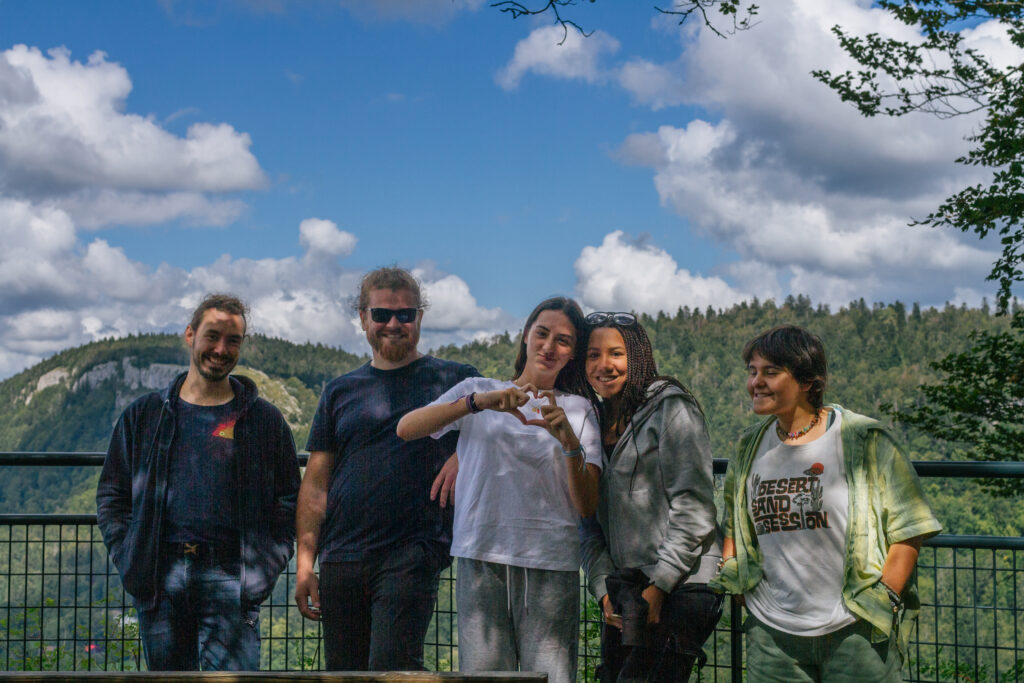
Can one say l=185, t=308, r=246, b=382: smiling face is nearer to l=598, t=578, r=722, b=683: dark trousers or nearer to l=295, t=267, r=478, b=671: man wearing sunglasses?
l=295, t=267, r=478, b=671: man wearing sunglasses

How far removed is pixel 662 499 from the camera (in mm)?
2578

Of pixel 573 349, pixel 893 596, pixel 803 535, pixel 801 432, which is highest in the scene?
pixel 573 349

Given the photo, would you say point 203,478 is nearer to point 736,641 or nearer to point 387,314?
point 387,314

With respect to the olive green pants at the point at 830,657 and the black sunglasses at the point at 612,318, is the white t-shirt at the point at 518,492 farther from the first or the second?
the olive green pants at the point at 830,657

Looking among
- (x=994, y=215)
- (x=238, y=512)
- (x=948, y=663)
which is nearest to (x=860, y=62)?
(x=994, y=215)

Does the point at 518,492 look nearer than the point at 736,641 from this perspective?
Yes

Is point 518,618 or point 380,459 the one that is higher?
point 380,459

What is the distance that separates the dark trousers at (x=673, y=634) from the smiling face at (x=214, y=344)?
1.45 m

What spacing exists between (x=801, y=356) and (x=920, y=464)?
811mm

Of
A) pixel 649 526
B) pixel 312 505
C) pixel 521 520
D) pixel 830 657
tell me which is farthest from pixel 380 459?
pixel 830 657

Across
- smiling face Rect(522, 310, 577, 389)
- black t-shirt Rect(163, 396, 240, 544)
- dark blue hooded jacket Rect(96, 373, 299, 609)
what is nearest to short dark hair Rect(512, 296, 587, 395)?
smiling face Rect(522, 310, 577, 389)

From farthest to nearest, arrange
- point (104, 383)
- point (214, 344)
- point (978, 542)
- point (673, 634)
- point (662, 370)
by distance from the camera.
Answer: point (104, 383) < point (662, 370) < point (978, 542) < point (214, 344) < point (673, 634)

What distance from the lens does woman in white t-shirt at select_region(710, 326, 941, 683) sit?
2391 millimetres

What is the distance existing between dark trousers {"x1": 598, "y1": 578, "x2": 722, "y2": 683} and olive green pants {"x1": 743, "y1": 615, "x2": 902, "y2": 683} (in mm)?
173
